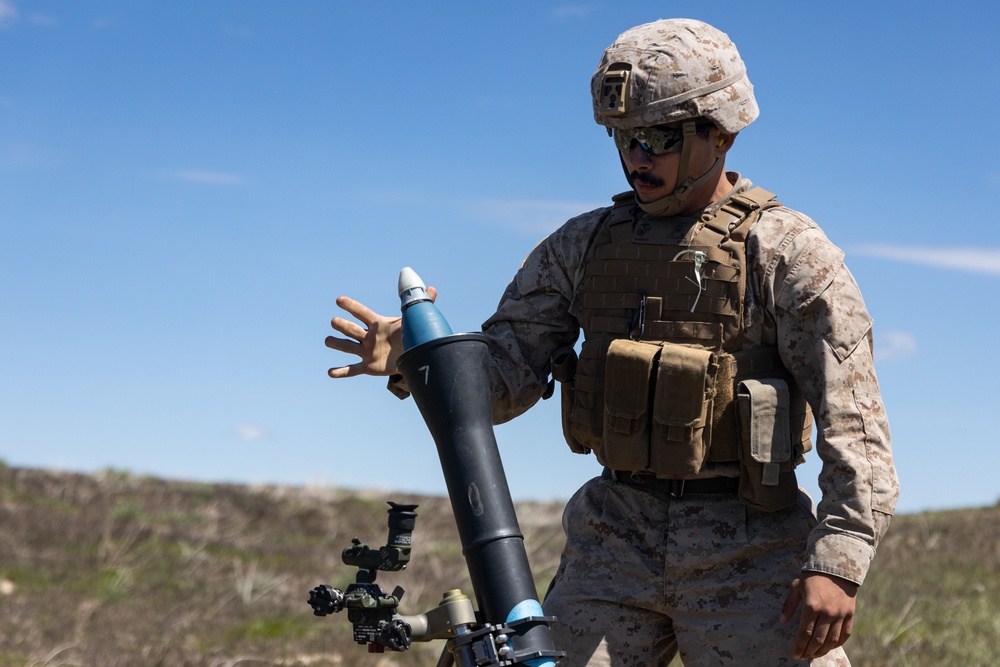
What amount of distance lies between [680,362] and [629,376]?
6.9 inches

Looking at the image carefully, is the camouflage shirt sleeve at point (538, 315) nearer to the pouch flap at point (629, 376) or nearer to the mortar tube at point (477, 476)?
the pouch flap at point (629, 376)

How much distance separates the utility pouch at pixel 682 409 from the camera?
364cm

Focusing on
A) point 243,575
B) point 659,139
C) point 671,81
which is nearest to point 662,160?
point 659,139

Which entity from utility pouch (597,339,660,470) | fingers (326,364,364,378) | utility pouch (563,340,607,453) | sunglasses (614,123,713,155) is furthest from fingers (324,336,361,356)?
sunglasses (614,123,713,155)

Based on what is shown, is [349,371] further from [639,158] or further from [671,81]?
[671,81]

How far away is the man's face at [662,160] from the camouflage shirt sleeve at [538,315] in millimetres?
322

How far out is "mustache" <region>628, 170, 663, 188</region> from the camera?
3.83m

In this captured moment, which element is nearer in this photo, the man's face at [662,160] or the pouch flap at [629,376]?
the pouch flap at [629,376]

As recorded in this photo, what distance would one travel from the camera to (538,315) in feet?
13.6

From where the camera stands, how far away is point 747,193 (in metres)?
3.96

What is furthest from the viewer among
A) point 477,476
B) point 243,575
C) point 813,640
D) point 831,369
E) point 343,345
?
point 243,575

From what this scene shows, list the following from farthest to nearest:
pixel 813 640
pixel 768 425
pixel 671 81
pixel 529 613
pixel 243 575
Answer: pixel 243 575, pixel 671 81, pixel 768 425, pixel 813 640, pixel 529 613

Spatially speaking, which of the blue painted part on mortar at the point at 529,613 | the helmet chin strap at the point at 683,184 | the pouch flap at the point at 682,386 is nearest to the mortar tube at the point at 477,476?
the blue painted part on mortar at the point at 529,613

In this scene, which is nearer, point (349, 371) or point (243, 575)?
point (349, 371)
